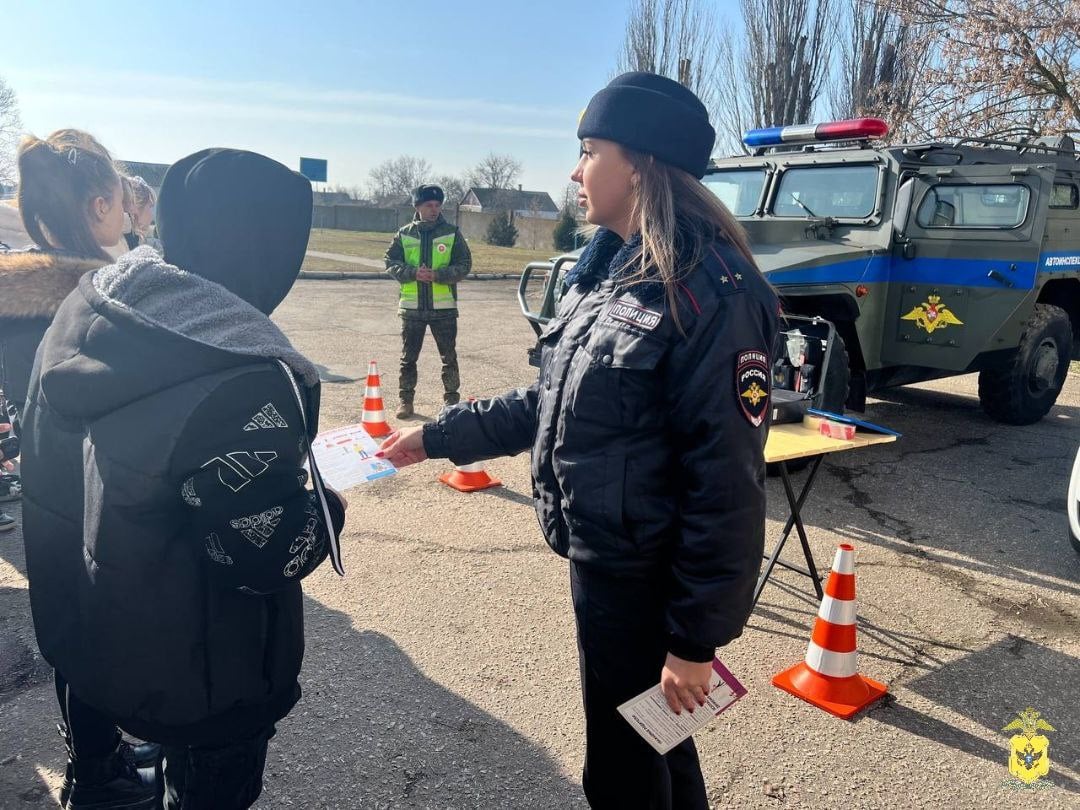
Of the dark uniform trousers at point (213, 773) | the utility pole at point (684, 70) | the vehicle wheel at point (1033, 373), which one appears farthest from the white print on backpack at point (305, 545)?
the utility pole at point (684, 70)

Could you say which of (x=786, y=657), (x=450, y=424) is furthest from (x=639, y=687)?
(x=786, y=657)

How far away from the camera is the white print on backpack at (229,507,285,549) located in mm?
1437

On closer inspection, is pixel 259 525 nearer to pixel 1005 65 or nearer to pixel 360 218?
pixel 1005 65

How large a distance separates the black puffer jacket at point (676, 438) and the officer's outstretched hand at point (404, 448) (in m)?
0.58

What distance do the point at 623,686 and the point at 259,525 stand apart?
2.79 feet

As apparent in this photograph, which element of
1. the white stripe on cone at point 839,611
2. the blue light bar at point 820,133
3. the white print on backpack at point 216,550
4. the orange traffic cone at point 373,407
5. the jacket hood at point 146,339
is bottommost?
the white stripe on cone at point 839,611

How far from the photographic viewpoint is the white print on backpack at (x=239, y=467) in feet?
4.65

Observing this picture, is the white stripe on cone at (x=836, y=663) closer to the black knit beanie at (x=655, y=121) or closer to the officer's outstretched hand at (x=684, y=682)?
the officer's outstretched hand at (x=684, y=682)

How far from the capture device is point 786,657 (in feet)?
10.9

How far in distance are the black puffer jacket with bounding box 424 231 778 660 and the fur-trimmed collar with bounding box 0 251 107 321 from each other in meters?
1.58

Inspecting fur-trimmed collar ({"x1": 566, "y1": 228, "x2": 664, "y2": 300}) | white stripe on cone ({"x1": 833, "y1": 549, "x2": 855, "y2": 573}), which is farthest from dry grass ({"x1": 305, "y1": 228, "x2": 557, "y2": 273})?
fur-trimmed collar ({"x1": 566, "y1": 228, "x2": 664, "y2": 300})

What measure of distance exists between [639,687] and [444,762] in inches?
43.4

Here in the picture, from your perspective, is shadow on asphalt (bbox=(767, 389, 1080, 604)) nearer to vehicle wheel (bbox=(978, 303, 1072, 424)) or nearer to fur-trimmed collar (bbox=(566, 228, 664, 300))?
vehicle wheel (bbox=(978, 303, 1072, 424))

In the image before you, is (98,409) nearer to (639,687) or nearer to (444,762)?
(639,687)
